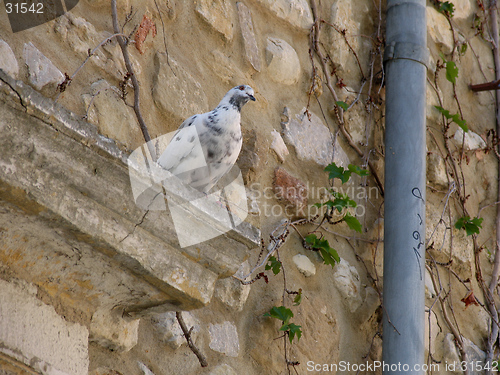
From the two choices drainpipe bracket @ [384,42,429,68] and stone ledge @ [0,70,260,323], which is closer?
stone ledge @ [0,70,260,323]

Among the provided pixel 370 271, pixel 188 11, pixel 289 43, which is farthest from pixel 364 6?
pixel 370 271

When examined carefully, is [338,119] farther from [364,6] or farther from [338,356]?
[338,356]

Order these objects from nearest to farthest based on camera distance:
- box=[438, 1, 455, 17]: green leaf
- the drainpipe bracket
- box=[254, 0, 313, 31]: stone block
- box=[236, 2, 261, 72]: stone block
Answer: box=[236, 2, 261, 72]: stone block
box=[254, 0, 313, 31]: stone block
the drainpipe bracket
box=[438, 1, 455, 17]: green leaf

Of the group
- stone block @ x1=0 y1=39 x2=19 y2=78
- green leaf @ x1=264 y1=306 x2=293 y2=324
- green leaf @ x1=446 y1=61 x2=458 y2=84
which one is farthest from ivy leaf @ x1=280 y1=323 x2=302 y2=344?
green leaf @ x1=446 y1=61 x2=458 y2=84

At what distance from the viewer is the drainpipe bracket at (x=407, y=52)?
2.39 m

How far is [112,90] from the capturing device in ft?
5.31

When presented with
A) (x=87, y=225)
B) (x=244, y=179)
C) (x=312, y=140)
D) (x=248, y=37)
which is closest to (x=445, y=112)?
(x=312, y=140)

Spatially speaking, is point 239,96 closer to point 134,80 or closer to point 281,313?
point 134,80

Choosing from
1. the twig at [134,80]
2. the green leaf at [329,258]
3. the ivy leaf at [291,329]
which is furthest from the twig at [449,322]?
the twig at [134,80]

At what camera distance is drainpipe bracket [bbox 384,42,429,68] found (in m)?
2.39

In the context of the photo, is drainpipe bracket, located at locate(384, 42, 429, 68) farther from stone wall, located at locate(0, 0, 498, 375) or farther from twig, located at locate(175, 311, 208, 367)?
twig, located at locate(175, 311, 208, 367)

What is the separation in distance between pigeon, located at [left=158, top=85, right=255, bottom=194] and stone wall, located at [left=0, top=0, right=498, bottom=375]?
132mm

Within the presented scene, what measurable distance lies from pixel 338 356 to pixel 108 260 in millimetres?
1145

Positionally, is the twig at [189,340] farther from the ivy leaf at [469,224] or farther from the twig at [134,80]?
the ivy leaf at [469,224]
